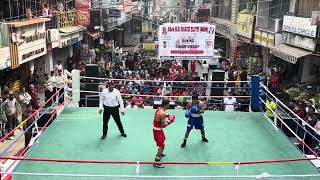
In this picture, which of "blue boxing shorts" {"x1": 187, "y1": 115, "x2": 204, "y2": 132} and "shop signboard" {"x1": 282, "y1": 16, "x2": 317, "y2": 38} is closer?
"blue boxing shorts" {"x1": 187, "y1": 115, "x2": 204, "y2": 132}

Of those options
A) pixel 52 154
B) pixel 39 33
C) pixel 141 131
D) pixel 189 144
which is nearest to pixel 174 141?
pixel 189 144

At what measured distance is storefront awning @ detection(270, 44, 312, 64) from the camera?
1825 cm

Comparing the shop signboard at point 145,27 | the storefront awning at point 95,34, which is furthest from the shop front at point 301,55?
the shop signboard at point 145,27

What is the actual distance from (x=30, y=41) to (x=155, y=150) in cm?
1197

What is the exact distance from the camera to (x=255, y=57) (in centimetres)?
2672

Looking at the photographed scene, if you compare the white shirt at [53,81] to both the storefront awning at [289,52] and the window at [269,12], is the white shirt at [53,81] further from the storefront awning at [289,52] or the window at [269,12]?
the window at [269,12]

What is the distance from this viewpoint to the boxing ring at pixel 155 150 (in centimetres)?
741

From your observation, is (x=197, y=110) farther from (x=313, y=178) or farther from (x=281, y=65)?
(x=281, y=65)

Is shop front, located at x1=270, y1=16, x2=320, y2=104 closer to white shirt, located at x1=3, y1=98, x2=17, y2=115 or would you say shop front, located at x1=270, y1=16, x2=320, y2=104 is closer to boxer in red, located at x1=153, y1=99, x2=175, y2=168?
boxer in red, located at x1=153, y1=99, x2=175, y2=168

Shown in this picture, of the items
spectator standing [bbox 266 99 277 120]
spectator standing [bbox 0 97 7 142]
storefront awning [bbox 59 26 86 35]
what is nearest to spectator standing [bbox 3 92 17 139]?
spectator standing [bbox 0 97 7 142]

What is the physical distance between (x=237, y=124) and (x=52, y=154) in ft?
16.2

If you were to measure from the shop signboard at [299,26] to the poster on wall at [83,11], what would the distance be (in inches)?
586

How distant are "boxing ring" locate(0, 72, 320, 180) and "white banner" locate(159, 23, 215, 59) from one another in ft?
14.1

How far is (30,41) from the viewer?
18297 mm
